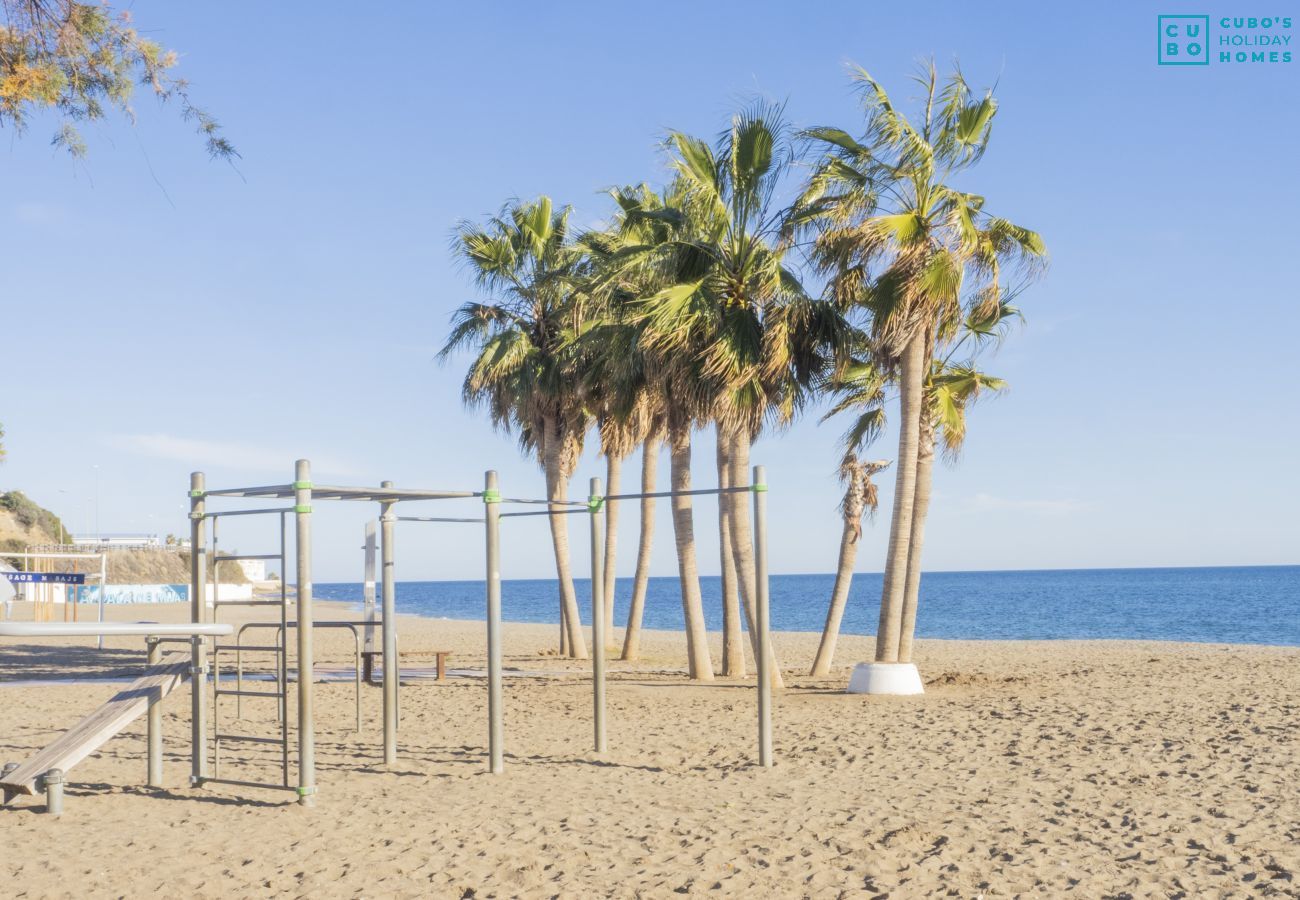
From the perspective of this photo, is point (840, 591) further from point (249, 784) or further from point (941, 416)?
point (249, 784)

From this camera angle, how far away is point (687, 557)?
54.2 ft

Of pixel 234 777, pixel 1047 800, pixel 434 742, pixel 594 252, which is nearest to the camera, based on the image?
pixel 1047 800

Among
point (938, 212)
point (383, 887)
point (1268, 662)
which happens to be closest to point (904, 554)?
point (938, 212)

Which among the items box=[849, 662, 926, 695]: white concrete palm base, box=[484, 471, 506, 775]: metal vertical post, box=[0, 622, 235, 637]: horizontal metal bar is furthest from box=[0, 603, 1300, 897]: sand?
box=[0, 622, 235, 637]: horizontal metal bar

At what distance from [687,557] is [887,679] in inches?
141

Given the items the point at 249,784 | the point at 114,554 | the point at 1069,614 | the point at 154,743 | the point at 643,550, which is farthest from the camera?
the point at 114,554

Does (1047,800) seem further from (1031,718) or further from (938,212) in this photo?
(938,212)

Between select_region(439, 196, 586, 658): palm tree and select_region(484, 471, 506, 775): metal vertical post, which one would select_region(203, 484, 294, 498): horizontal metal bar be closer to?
select_region(484, 471, 506, 775): metal vertical post

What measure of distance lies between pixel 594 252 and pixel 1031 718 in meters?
9.14

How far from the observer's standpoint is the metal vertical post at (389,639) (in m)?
9.49

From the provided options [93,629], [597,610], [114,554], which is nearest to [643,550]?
[597,610]

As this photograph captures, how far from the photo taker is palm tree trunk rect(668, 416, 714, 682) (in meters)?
16.2

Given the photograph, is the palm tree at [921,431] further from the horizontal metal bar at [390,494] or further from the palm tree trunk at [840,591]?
the horizontal metal bar at [390,494]

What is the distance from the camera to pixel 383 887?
588 centimetres
